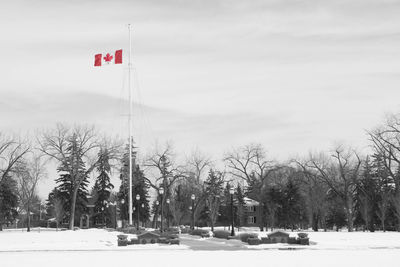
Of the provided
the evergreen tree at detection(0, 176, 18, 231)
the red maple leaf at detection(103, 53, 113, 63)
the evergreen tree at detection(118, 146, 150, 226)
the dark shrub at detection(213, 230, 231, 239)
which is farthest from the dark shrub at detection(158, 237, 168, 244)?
the evergreen tree at detection(0, 176, 18, 231)

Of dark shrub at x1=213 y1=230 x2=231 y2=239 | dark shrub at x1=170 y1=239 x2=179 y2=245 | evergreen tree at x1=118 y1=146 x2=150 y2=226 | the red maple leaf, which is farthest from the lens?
evergreen tree at x1=118 y1=146 x2=150 y2=226

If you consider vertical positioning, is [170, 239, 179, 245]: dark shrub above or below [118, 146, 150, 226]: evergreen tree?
below

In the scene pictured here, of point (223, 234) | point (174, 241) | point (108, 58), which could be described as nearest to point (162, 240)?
point (174, 241)

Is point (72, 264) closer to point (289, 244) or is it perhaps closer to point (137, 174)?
point (289, 244)

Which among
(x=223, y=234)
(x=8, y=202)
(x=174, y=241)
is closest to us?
(x=174, y=241)

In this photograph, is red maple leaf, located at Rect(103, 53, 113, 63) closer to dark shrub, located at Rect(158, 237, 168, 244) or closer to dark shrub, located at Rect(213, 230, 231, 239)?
dark shrub, located at Rect(158, 237, 168, 244)

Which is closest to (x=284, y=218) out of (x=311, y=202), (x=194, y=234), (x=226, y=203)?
(x=311, y=202)

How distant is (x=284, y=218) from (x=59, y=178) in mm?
34553

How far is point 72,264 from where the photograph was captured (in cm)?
1830

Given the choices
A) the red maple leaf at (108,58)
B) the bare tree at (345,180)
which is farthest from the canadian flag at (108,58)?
the bare tree at (345,180)

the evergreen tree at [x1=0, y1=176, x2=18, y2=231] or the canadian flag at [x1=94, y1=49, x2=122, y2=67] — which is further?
the evergreen tree at [x1=0, y1=176, x2=18, y2=231]

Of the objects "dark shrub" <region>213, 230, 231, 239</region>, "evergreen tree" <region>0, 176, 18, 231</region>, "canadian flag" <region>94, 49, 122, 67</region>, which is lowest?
"dark shrub" <region>213, 230, 231, 239</region>

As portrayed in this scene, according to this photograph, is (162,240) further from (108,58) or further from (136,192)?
(136,192)

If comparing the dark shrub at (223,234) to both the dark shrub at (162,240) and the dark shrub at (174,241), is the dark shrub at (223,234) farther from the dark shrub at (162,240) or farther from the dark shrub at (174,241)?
the dark shrub at (162,240)
